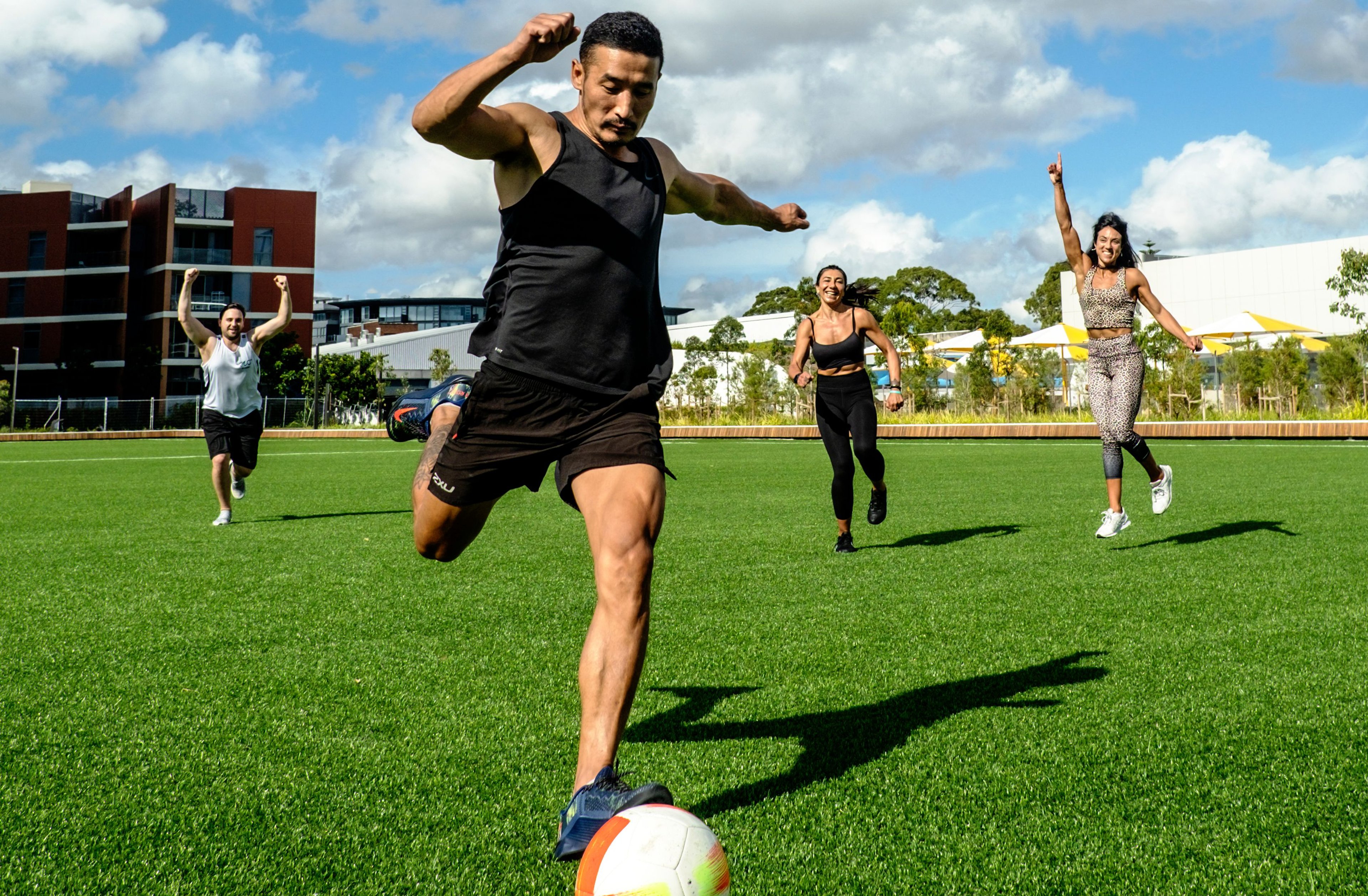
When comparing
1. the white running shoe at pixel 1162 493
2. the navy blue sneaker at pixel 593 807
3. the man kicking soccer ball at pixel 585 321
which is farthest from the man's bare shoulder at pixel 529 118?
the white running shoe at pixel 1162 493

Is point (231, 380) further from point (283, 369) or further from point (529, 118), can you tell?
point (283, 369)

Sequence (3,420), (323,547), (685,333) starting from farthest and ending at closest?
(685,333), (3,420), (323,547)

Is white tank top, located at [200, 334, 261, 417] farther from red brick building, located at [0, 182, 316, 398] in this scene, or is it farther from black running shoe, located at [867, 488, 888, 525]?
red brick building, located at [0, 182, 316, 398]

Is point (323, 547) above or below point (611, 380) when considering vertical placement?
below

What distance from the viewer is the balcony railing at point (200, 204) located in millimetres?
60438

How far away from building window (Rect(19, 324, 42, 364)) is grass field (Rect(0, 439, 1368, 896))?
62162mm

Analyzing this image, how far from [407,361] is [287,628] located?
73.4m

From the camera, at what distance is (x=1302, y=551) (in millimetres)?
7355

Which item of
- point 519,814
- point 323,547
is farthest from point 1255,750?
point 323,547

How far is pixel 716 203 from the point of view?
4.16 metres

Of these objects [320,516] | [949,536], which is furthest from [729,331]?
[949,536]

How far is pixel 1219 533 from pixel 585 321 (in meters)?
6.76

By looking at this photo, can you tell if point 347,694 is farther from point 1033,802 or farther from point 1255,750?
point 1255,750

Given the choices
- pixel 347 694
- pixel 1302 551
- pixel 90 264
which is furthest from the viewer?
pixel 90 264
